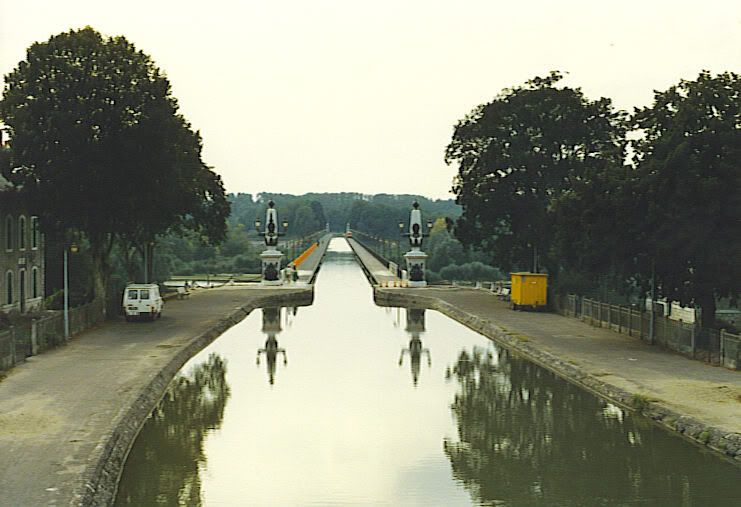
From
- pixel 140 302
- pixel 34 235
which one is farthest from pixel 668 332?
pixel 34 235

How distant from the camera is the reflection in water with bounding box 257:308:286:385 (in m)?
35.8

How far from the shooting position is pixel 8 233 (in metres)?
45.8

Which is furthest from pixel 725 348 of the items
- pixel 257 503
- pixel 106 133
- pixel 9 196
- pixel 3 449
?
pixel 9 196

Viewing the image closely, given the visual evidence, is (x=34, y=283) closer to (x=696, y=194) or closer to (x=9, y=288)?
(x=9, y=288)

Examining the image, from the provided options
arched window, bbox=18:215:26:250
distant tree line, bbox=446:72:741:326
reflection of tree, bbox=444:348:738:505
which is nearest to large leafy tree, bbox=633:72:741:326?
distant tree line, bbox=446:72:741:326

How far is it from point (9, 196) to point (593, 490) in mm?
31342

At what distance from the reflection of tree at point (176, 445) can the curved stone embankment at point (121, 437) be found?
201 millimetres

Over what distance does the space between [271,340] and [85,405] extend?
796 inches

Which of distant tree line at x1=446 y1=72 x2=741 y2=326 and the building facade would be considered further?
the building facade

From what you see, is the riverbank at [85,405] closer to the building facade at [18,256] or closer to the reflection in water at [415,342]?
the building facade at [18,256]

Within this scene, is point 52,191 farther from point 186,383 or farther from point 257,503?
point 257,503

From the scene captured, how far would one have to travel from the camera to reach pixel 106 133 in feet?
135

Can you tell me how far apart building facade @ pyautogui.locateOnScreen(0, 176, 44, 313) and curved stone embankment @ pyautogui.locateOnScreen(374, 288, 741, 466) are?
19322 millimetres

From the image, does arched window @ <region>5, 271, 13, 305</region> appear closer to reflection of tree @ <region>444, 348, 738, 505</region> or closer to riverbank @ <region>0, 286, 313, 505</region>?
Result: riverbank @ <region>0, 286, 313, 505</region>
